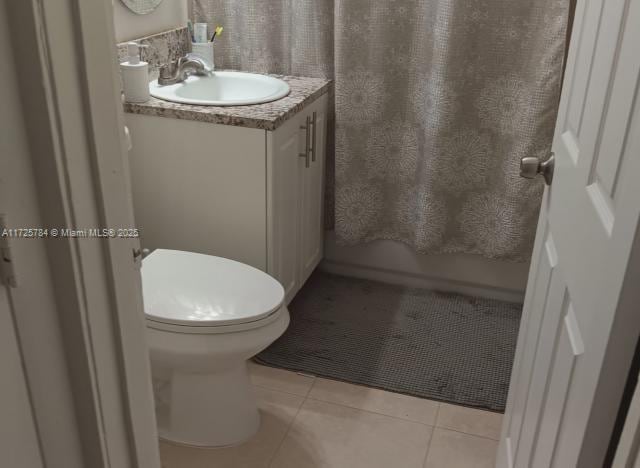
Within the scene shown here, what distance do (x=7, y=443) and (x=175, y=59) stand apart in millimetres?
1845

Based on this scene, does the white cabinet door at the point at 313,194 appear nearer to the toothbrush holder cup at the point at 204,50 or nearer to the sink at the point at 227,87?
the sink at the point at 227,87

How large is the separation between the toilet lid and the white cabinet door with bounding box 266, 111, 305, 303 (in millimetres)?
258

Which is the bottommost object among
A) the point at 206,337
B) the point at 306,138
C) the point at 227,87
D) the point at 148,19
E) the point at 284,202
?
the point at 206,337

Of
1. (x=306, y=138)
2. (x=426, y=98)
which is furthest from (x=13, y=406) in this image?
(x=426, y=98)

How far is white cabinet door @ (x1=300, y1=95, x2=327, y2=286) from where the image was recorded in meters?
2.25

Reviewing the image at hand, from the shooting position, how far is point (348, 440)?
1837mm

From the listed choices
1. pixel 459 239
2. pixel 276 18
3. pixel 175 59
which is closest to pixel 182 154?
pixel 175 59

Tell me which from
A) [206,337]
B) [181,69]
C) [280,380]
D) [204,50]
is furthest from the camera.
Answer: [204,50]

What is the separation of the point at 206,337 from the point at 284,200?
2.05 feet

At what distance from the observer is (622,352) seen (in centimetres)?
78

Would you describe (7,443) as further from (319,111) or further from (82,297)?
(319,111)

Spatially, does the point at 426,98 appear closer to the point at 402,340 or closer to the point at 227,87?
the point at 227,87

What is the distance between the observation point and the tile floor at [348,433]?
1.77 metres

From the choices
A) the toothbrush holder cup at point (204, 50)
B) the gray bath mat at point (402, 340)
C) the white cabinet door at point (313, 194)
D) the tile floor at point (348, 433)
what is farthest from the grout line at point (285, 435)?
the toothbrush holder cup at point (204, 50)
